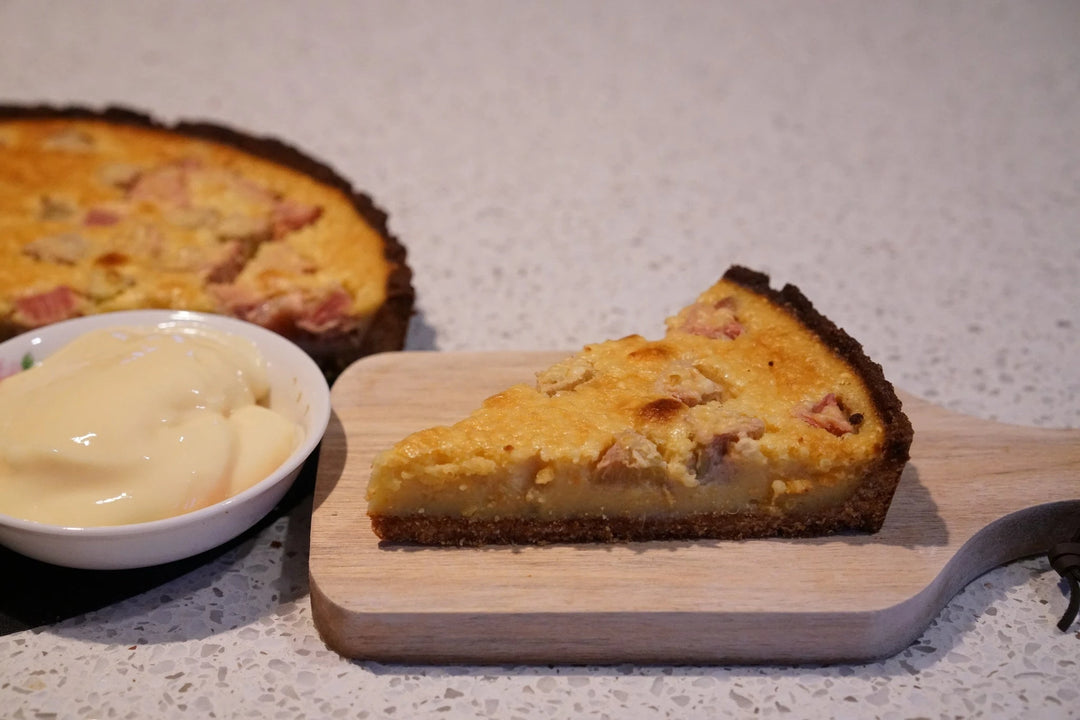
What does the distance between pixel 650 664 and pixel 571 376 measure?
1.93 ft

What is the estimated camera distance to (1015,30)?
497cm

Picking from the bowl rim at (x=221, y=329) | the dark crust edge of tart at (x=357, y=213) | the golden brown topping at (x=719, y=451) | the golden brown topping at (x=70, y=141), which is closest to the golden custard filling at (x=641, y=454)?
the golden brown topping at (x=719, y=451)

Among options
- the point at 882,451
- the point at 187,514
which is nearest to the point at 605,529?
the point at 882,451

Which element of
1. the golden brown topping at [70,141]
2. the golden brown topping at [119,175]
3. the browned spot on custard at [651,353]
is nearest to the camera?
the browned spot on custard at [651,353]

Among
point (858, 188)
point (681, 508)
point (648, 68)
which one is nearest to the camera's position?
point (681, 508)

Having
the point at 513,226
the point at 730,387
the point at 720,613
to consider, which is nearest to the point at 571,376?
Result: the point at 730,387

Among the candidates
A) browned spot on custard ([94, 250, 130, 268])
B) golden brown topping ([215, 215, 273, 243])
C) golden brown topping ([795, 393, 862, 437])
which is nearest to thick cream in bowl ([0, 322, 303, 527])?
browned spot on custard ([94, 250, 130, 268])

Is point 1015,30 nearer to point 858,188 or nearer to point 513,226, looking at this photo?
point 858,188

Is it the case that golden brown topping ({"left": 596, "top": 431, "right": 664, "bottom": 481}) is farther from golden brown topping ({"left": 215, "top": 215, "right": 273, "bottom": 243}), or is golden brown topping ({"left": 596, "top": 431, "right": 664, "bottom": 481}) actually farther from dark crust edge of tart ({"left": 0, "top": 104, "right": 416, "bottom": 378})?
golden brown topping ({"left": 215, "top": 215, "right": 273, "bottom": 243})

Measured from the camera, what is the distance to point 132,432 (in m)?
1.88

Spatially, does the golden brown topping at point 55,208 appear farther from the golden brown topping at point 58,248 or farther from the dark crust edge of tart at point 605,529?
the dark crust edge of tart at point 605,529

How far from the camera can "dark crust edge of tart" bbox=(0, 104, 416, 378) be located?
250cm

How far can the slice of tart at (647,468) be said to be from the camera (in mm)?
1883

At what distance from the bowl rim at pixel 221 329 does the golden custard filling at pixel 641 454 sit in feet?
0.72
